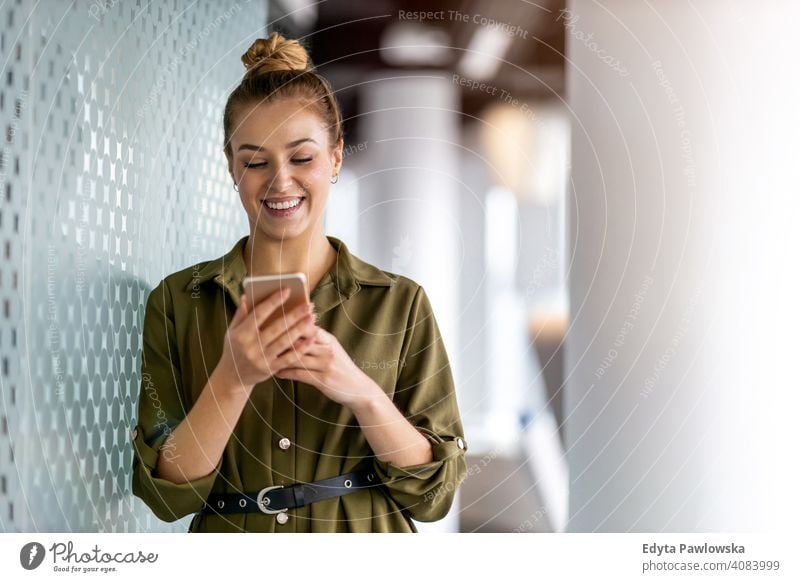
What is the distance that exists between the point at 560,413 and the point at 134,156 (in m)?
0.47

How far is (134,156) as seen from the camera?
819 mm

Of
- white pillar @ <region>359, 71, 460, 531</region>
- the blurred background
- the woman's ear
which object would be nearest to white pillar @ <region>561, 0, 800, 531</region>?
the blurred background

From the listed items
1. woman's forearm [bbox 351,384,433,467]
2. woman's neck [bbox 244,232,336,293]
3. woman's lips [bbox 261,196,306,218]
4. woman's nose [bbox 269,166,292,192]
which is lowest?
woman's forearm [bbox 351,384,433,467]

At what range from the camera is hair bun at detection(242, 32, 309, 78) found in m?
0.76

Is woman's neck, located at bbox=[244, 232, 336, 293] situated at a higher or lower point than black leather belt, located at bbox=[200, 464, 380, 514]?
higher

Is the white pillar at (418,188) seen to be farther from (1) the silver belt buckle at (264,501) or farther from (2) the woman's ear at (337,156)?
(1) the silver belt buckle at (264,501)

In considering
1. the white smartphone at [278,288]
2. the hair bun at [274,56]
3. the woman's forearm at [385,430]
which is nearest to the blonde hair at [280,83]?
the hair bun at [274,56]

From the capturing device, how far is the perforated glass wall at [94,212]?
790 millimetres

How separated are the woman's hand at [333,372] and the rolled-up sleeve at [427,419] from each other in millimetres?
34

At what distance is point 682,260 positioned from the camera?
833 mm

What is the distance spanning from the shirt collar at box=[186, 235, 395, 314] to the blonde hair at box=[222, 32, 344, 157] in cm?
9

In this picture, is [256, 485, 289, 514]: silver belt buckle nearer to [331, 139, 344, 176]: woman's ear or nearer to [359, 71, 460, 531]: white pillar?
[359, 71, 460, 531]: white pillar

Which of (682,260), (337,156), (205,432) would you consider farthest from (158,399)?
(682,260)

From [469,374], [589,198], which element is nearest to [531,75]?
[589,198]
